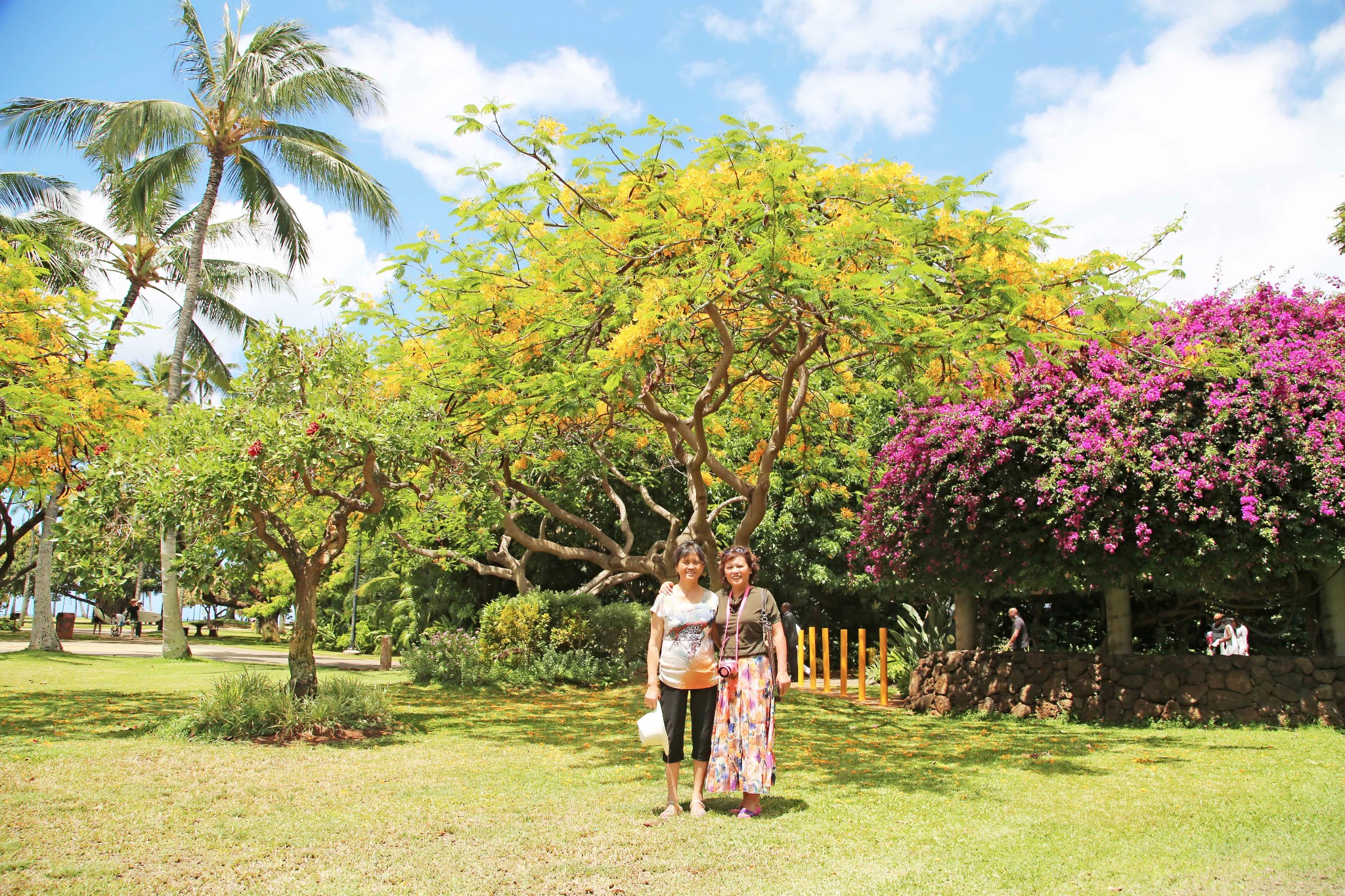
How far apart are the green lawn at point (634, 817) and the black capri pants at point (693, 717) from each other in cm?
37

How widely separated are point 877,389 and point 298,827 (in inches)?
316

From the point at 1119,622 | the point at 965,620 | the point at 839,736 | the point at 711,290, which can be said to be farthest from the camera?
the point at 965,620

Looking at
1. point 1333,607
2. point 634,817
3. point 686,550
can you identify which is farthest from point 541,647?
point 1333,607

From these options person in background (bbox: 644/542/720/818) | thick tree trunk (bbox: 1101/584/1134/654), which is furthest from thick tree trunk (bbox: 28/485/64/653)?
thick tree trunk (bbox: 1101/584/1134/654)

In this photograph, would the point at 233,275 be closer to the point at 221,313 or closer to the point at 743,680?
the point at 221,313

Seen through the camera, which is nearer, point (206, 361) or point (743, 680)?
point (743, 680)

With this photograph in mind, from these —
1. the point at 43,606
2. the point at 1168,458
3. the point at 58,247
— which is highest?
the point at 58,247

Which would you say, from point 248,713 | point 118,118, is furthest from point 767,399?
point 118,118

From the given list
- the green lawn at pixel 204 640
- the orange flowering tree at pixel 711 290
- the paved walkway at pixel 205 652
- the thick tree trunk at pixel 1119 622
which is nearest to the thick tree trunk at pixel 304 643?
the orange flowering tree at pixel 711 290

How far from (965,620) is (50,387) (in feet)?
37.3

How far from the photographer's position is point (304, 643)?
8531mm

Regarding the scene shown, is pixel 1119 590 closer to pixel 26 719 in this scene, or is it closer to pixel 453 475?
pixel 453 475

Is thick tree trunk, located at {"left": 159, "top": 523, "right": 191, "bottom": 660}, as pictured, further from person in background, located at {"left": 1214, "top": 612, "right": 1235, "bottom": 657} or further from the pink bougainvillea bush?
person in background, located at {"left": 1214, "top": 612, "right": 1235, "bottom": 657}

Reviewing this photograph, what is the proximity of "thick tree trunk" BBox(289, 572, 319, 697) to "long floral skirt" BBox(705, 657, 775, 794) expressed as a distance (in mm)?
4724
